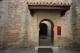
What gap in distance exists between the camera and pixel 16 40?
1377cm

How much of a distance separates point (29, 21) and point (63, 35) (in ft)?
9.85

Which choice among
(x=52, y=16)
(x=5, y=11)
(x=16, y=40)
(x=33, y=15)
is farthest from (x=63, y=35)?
(x=5, y=11)

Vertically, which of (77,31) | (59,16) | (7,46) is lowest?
(7,46)

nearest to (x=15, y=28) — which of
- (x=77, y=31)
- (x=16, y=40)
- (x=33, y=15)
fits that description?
(x=16, y=40)

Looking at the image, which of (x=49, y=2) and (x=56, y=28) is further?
(x=56, y=28)

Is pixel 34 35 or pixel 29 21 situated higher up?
pixel 29 21

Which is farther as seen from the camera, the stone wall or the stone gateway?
the stone wall

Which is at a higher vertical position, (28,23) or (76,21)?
(76,21)

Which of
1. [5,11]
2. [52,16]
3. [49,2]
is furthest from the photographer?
[52,16]

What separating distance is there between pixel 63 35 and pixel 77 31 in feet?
3.87

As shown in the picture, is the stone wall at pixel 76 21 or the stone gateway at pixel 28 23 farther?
the stone wall at pixel 76 21

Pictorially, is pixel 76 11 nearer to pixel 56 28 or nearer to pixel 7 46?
pixel 56 28

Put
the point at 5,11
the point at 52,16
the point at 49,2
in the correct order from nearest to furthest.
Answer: the point at 49,2 → the point at 5,11 → the point at 52,16

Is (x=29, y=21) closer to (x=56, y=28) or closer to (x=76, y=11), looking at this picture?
(x=56, y=28)
